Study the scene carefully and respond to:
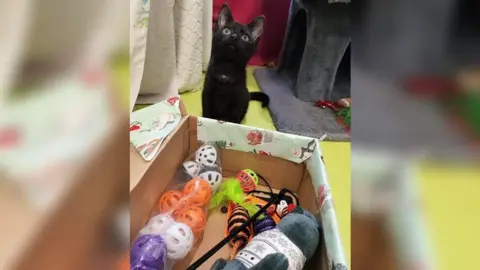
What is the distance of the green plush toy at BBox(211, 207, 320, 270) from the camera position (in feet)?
3.07

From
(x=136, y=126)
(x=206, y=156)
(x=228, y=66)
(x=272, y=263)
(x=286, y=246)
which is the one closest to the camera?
(x=272, y=263)

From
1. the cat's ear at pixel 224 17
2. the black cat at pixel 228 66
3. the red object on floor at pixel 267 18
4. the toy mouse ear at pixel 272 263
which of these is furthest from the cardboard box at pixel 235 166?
the red object on floor at pixel 267 18

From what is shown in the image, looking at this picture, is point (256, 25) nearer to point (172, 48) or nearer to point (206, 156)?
point (172, 48)

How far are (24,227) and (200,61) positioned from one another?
186 centimetres

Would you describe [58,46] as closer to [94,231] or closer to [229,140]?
[94,231]

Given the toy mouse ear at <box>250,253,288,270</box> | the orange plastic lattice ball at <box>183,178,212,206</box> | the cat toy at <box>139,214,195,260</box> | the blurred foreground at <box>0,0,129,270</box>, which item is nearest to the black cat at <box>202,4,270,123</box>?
the orange plastic lattice ball at <box>183,178,212,206</box>

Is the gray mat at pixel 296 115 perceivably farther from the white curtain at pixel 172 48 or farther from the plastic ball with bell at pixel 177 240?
the plastic ball with bell at pixel 177 240

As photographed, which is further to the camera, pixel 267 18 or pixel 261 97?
pixel 267 18

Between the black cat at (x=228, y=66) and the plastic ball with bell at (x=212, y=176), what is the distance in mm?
459

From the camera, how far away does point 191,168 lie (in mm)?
1308

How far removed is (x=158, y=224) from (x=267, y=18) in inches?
63.7

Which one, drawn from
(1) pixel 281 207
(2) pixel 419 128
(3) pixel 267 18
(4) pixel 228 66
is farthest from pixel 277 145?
(3) pixel 267 18

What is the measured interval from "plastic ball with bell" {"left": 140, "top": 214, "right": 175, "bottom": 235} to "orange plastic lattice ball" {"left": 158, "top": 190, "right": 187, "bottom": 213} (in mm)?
48

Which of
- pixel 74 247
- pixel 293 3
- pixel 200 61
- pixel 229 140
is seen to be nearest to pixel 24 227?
pixel 74 247
